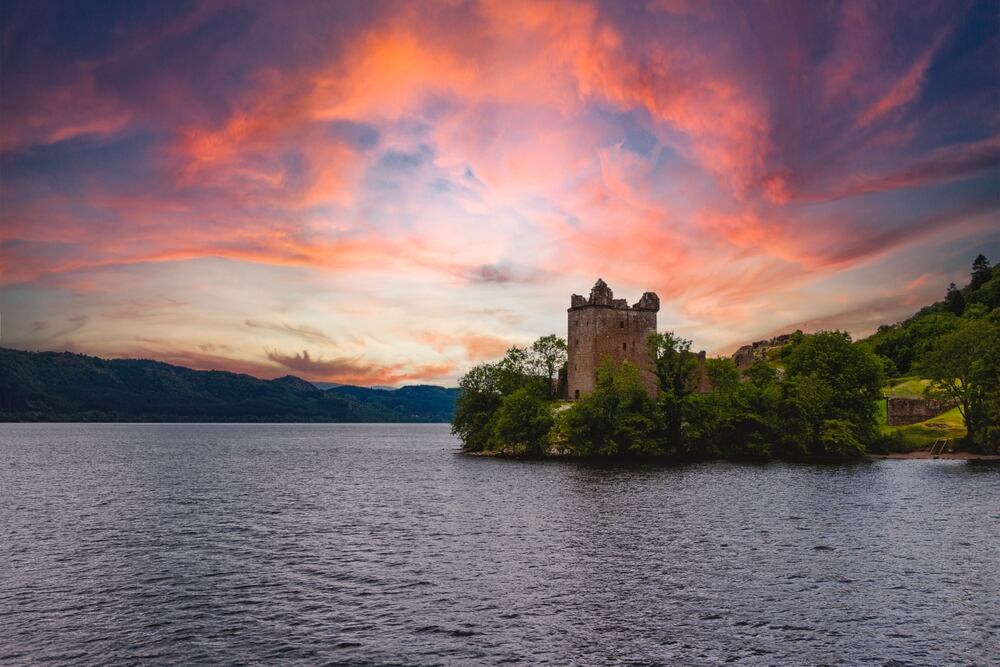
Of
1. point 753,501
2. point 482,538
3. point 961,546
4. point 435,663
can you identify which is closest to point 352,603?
point 435,663

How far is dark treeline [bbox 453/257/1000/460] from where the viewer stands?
84.3 meters

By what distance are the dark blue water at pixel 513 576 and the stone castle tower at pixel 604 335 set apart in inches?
1657

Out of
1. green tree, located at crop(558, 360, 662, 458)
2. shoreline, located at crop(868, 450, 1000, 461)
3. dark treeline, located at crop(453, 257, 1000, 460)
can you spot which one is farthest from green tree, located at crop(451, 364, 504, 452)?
shoreline, located at crop(868, 450, 1000, 461)

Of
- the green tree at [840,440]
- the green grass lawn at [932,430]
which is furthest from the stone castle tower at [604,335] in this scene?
the green grass lawn at [932,430]

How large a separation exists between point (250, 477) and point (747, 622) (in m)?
60.3

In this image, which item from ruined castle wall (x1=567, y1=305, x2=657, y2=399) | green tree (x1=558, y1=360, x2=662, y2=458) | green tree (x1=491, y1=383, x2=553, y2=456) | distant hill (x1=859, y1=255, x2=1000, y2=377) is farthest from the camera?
distant hill (x1=859, y1=255, x2=1000, y2=377)

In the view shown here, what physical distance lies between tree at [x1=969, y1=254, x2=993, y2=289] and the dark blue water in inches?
5619

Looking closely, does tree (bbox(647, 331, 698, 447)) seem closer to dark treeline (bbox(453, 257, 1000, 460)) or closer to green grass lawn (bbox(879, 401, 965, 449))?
dark treeline (bbox(453, 257, 1000, 460))

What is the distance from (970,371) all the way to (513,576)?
255 ft

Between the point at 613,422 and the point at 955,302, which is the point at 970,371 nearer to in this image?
the point at 613,422

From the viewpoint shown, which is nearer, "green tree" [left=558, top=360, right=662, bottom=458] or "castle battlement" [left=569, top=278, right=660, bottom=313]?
"green tree" [left=558, top=360, right=662, bottom=458]

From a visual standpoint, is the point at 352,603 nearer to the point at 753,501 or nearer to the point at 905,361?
the point at 753,501

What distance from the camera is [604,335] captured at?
96625 millimetres

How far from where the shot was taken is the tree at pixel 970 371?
83.3 metres
